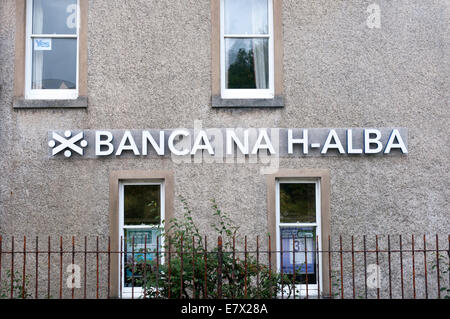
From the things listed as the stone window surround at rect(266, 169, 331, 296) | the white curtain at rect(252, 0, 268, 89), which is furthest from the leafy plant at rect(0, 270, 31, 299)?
the white curtain at rect(252, 0, 268, 89)

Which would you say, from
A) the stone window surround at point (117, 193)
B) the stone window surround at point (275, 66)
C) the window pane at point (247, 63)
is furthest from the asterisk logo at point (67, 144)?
the window pane at point (247, 63)

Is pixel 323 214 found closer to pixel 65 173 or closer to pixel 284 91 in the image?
pixel 284 91

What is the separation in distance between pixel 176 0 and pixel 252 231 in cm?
372

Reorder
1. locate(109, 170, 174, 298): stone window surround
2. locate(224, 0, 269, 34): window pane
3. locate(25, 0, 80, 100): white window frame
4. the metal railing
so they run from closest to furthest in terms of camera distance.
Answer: the metal railing, locate(109, 170, 174, 298): stone window surround, locate(25, 0, 80, 100): white window frame, locate(224, 0, 269, 34): window pane

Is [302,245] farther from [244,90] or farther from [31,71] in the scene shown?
[31,71]

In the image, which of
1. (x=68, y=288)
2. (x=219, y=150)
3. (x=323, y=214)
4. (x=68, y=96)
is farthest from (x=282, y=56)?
(x=68, y=288)

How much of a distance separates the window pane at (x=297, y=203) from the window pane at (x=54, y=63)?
3740mm

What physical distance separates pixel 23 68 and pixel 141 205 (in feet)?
9.16

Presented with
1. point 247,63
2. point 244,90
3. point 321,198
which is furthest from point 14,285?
point 247,63

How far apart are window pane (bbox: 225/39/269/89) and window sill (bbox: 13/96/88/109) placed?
225 centimetres

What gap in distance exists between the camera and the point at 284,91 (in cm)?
886

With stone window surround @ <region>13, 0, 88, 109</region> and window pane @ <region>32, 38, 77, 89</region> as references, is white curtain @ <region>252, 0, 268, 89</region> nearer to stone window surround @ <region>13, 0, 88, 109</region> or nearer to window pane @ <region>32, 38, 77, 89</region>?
stone window surround @ <region>13, 0, 88, 109</region>

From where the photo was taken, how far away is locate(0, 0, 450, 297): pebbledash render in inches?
340
